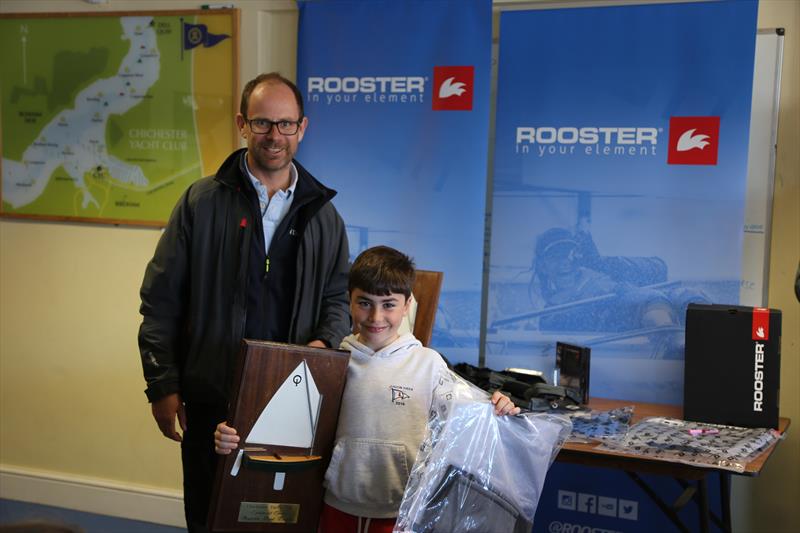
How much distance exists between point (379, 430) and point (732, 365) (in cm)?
→ 144

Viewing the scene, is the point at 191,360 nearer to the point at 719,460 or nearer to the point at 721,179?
the point at 719,460

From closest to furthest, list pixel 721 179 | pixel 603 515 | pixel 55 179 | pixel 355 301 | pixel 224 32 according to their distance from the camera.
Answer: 1. pixel 355 301
2. pixel 721 179
3. pixel 603 515
4. pixel 224 32
5. pixel 55 179

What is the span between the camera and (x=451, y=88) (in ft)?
11.8

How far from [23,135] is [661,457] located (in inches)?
132

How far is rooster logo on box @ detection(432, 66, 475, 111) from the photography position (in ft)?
11.7

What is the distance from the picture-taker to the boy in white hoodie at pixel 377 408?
7.32 feet

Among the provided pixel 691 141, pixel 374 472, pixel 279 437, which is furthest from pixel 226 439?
pixel 691 141

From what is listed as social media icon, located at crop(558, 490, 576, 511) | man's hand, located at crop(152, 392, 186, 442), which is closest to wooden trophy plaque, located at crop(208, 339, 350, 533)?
man's hand, located at crop(152, 392, 186, 442)

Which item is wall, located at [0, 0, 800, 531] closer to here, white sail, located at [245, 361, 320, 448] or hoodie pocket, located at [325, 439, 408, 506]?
white sail, located at [245, 361, 320, 448]

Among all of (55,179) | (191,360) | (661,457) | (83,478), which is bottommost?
(83,478)

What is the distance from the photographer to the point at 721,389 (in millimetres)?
3049

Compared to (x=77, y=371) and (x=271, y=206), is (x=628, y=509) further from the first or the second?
(x=77, y=371)

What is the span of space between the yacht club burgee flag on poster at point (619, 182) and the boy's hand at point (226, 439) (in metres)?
1.63

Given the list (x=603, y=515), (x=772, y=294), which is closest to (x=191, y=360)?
(x=603, y=515)
